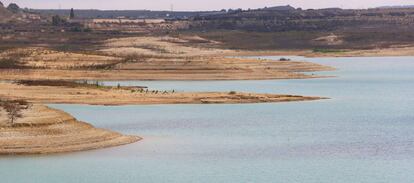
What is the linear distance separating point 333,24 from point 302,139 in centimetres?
13019

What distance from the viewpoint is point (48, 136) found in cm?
3475

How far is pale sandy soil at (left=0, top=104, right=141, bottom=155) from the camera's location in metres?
33.9

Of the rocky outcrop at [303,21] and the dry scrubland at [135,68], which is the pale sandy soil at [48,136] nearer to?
the dry scrubland at [135,68]

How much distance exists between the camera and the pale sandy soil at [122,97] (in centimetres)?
5369

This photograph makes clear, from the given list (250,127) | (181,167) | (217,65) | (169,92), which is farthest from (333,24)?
(181,167)

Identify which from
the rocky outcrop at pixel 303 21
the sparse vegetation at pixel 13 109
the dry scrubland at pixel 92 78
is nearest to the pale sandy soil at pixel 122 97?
the dry scrubland at pixel 92 78

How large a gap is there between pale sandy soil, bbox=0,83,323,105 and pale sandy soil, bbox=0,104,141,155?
631 inches

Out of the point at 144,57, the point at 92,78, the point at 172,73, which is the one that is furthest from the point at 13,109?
the point at 144,57

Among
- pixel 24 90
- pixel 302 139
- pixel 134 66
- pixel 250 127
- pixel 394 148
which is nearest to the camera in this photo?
pixel 394 148

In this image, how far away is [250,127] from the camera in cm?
4262

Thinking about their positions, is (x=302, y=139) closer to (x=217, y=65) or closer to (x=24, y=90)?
(x=24, y=90)

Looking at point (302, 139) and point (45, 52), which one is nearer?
point (302, 139)

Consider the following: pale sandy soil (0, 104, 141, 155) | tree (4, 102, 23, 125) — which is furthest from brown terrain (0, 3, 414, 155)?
tree (4, 102, 23, 125)

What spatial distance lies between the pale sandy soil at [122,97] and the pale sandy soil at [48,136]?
1602 centimetres
